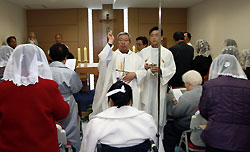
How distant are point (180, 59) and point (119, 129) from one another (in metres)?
2.46

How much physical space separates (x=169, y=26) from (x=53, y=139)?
6.53 meters

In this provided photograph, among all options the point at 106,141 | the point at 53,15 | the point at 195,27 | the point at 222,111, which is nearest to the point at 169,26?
the point at 195,27

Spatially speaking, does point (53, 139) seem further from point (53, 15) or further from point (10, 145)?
point (53, 15)

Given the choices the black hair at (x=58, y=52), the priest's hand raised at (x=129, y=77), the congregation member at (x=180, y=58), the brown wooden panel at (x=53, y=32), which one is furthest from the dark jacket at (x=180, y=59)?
the brown wooden panel at (x=53, y=32)

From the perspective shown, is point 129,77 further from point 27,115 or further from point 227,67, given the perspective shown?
point 27,115

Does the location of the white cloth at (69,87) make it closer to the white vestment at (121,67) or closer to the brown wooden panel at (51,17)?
the white vestment at (121,67)

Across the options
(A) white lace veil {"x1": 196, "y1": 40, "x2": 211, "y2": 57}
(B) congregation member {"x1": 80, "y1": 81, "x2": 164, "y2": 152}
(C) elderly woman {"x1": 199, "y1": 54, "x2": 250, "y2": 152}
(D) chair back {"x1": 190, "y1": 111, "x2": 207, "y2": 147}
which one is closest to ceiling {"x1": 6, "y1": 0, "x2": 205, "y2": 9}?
(A) white lace veil {"x1": 196, "y1": 40, "x2": 211, "y2": 57}

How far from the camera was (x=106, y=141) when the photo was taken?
1479mm

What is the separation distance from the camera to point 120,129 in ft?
4.84

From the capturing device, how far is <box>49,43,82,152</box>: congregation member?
87.2 inches

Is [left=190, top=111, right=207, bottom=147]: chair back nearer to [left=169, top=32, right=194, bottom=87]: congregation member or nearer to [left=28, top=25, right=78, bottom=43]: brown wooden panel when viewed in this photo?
[left=169, top=32, right=194, bottom=87]: congregation member

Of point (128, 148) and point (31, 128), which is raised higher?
point (31, 128)

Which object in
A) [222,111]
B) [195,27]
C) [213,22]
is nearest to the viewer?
[222,111]

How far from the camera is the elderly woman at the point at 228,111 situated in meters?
1.76
